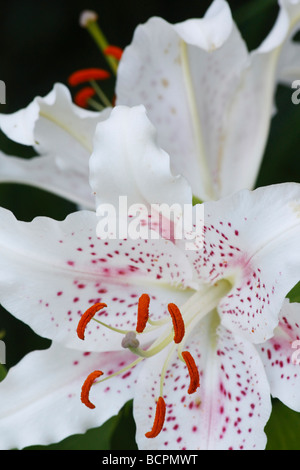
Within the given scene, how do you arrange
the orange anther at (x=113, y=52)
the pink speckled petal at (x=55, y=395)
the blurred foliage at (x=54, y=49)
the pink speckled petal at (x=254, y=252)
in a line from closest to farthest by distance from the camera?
the pink speckled petal at (x=254, y=252) → the pink speckled petal at (x=55, y=395) → the orange anther at (x=113, y=52) → the blurred foliage at (x=54, y=49)

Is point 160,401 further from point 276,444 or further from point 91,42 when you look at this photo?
point 91,42

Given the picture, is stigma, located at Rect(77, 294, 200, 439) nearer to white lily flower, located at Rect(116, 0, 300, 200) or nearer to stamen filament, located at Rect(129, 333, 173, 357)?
stamen filament, located at Rect(129, 333, 173, 357)

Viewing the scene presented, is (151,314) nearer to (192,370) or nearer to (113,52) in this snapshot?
(192,370)

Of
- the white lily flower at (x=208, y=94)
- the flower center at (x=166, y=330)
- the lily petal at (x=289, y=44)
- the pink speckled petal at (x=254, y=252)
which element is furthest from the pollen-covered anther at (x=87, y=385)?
the lily petal at (x=289, y=44)

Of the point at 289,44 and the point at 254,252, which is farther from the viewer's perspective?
the point at 289,44

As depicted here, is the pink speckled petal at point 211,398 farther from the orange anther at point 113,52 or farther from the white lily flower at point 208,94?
the orange anther at point 113,52

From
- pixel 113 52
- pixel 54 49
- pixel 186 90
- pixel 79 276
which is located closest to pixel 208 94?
pixel 186 90

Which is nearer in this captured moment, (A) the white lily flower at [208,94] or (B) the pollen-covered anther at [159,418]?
(B) the pollen-covered anther at [159,418]

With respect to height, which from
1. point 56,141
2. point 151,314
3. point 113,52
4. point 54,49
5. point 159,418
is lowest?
point 159,418
